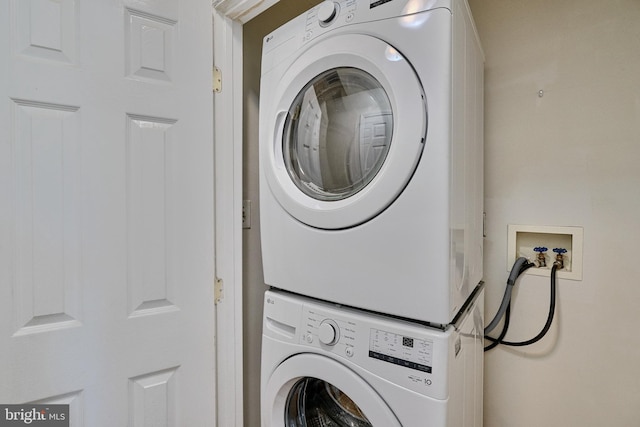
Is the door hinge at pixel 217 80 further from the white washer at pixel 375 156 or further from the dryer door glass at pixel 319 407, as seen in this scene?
the dryer door glass at pixel 319 407

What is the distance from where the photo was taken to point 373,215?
827 mm

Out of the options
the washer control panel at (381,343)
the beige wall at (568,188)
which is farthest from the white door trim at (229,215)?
the beige wall at (568,188)

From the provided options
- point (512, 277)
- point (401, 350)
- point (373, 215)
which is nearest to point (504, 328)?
point (512, 277)

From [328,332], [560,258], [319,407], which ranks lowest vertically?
[319,407]

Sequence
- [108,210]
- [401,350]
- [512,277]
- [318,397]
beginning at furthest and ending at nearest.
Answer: [512,277] < [318,397] < [108,210] < [401,350]

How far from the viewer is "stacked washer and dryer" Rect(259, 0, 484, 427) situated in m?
0.75

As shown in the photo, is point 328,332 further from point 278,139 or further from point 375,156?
point 278,139

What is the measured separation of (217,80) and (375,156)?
0.77 meters

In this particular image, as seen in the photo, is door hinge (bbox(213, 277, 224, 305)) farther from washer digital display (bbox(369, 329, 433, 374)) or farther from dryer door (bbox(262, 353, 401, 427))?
washer digital display (bbox(369, 329, 433, 374))

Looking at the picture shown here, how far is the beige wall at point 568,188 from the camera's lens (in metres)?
1.09

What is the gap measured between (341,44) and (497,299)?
3.75 ft

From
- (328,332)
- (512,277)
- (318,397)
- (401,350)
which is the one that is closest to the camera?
(401,350)

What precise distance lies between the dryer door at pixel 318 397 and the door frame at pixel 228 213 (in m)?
0.29

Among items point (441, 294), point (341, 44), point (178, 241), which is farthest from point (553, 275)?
point (178, 241)
